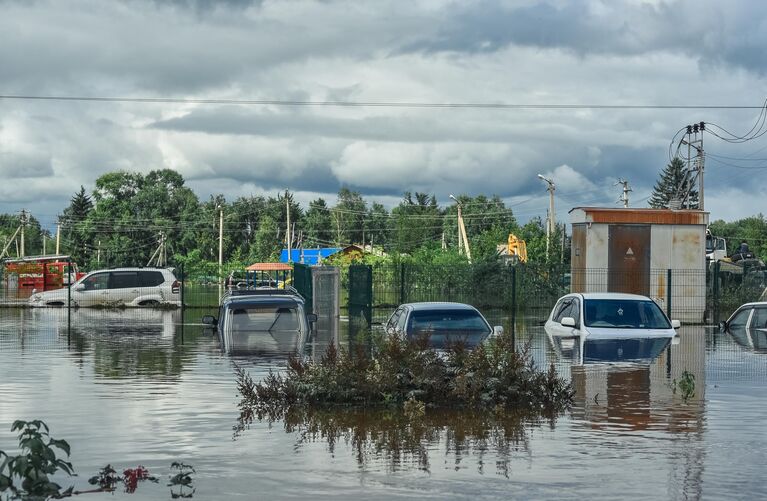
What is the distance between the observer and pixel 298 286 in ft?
147

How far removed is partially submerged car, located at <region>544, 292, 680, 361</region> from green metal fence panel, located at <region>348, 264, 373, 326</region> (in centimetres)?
1114

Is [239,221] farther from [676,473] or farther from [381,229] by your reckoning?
[676,473]

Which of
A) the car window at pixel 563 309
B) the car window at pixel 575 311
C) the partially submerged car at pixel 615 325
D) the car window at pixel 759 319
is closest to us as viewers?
the partially submerged car at pixel 615 325

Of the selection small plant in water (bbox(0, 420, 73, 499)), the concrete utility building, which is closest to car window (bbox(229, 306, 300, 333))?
small plant in water (bbox(0, 420, 73, 499))

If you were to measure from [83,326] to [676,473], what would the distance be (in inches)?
1045

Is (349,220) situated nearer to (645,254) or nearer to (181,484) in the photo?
(645,254)

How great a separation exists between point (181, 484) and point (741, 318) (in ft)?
75.6

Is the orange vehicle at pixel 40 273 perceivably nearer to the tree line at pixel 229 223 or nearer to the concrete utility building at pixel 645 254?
the tree line at pixel 229 223

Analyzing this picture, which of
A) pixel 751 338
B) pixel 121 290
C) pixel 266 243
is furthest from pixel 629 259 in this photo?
pixel 266 243

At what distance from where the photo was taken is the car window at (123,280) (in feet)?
155

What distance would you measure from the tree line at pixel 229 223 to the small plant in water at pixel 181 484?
10146 cm

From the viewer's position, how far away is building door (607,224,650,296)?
120 ft

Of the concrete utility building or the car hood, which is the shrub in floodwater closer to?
the car hood

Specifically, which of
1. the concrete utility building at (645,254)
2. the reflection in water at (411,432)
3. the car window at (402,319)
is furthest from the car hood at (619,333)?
the concrete utility building at (645,254)
